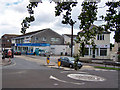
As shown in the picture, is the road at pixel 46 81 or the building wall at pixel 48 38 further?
the building wall at pixel 48 38

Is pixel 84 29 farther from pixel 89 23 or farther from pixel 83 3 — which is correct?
pixel 83 3

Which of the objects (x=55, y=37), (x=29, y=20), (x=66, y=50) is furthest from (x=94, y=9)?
(x=55, y=37)

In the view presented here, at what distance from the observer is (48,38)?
61.5 metres

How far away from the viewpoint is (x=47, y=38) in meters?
61.4

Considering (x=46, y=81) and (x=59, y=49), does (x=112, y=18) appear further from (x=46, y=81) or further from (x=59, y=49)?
(x=59, y=49)

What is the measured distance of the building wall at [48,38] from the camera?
58094mm

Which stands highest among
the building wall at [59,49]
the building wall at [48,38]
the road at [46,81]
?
the building wall at [48,38]

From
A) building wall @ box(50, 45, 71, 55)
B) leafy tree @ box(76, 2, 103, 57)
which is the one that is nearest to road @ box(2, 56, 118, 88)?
leafy tree @ box(76, 2, 103, 57)

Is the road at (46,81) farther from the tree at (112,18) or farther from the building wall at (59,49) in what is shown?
the building wall at (59,49)

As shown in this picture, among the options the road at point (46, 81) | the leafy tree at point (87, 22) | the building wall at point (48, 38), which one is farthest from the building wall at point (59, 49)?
the leafy tree at point (87, 22)

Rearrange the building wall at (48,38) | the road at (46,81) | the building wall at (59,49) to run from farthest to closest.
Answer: the building wall at (59,49)
the building wall at (48,38)
the road at (46,81)

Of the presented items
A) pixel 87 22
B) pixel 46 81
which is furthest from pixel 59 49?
pixel 87 22

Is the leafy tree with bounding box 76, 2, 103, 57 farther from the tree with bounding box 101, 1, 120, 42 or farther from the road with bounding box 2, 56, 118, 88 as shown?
the road with bounding box 2, 56, 118, 88

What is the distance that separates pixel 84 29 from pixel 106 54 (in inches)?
1464
